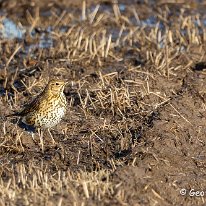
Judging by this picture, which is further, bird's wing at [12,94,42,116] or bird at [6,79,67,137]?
bird's wing at [12,94,42,116]

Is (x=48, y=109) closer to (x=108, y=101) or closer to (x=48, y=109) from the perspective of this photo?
(x=48, y=109)

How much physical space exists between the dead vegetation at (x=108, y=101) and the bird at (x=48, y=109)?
220 millimetres

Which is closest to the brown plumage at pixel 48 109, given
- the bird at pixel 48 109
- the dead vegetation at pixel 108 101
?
the bird at pixel 48 109

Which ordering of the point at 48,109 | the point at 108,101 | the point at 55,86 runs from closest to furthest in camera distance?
the point at 48,109 → the point at 55,86 → the point at 108,101

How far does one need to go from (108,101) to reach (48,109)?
1.23 m

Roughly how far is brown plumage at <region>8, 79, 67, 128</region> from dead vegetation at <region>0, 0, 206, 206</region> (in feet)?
0.74

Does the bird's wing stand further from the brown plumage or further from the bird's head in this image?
the bird's head

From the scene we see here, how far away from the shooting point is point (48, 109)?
10.8 metres

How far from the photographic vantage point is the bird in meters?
10.7

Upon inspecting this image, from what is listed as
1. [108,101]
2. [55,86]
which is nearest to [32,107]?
[55,86]

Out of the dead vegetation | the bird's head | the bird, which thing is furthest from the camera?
the bird's head

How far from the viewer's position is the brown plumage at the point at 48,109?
10727 mm

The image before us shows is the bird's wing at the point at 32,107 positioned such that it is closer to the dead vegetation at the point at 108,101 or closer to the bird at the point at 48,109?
the bird at the point at 48,109

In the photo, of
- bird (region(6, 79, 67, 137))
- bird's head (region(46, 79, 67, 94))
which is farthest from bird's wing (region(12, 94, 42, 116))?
bird's head (region(46, 79, 67, 94))
